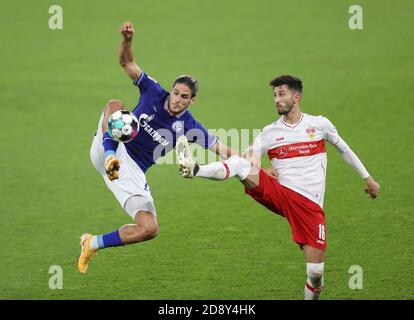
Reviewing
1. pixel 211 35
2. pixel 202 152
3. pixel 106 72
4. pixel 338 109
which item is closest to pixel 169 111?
pixel 202 152

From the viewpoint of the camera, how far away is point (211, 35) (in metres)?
22.6

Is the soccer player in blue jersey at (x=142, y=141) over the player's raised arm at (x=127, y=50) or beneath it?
beneath

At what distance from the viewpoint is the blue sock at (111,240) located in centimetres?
950

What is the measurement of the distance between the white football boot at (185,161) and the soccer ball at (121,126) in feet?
2.22

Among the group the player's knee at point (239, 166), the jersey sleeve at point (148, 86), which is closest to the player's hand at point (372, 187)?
the player's knee at point (239, 166)

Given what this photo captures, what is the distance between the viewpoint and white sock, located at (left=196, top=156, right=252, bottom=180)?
28.6 ft

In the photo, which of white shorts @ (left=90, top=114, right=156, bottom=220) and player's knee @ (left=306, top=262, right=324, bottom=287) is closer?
player's knee @ (left=306, top=262, right=324, bottom=287)

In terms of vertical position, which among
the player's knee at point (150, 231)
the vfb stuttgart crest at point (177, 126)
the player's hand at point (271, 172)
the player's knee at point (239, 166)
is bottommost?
the player's knee at point (150, 231)

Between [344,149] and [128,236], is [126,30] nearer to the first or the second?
[128,236]

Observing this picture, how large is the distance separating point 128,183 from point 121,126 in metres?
0.99

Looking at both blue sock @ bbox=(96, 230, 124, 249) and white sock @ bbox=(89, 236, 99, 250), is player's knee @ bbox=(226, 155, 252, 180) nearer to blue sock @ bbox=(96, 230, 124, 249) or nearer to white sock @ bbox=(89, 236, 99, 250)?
blue sock @ bbox=(96, 230, 124, 249)
